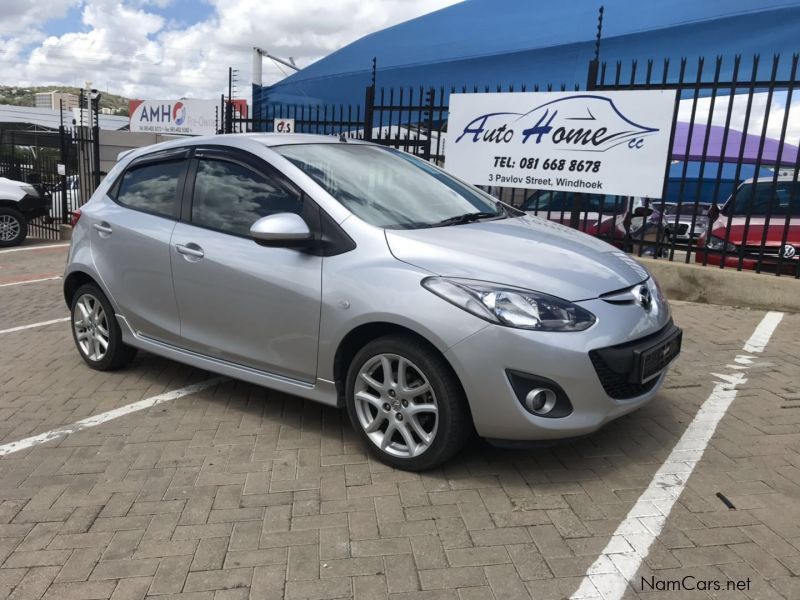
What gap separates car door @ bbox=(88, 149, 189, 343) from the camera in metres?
4.00

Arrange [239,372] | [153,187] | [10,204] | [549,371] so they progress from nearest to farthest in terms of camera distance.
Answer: [549,371], [239,372], [153,187], [10,204]

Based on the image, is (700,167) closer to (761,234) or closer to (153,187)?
(761,234)

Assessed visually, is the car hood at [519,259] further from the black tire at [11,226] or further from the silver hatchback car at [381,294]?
the black tire at [11,226]

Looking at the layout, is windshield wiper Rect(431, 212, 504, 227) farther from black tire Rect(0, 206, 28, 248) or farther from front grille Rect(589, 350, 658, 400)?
black tire Rect(0, 206, 28, 248)

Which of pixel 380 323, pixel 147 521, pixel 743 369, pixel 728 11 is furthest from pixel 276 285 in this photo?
pixel 728 11

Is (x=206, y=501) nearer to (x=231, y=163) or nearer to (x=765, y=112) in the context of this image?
(x=231, y=163)

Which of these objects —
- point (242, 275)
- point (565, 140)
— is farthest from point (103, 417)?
point (565, 140)

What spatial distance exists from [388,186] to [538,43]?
6.29m

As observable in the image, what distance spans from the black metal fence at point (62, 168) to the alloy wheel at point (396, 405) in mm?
11720

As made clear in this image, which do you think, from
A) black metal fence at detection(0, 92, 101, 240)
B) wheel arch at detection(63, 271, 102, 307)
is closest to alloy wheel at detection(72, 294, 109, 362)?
wheel arch at detection(63, 271, 102, 307)

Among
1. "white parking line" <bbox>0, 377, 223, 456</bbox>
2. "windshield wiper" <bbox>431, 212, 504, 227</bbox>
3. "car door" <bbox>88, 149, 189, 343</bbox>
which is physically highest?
"windshield wiper" <bbox>431, 212, 504, 227</bbox>

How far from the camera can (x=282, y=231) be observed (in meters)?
3.18

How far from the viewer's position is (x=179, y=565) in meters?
2.51

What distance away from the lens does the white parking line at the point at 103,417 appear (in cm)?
357
